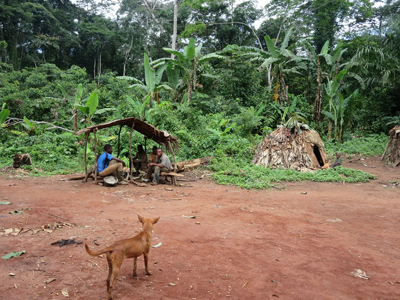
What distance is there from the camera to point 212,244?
391 cm

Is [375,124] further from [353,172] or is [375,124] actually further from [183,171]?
[183,171]

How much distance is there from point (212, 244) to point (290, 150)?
806cm

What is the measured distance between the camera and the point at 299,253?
12.4 feet

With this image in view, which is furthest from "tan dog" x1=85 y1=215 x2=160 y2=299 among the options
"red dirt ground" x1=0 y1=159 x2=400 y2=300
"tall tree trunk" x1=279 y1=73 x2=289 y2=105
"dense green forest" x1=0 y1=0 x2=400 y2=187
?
"tall tree trunk" x1=279 y1=73 x2=289 y2=105

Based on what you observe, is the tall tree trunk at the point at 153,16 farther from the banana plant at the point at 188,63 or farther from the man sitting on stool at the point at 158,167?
the man sitting on stool at the point at 158,167

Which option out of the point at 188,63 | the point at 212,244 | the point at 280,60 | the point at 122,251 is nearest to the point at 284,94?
the point at 280,60

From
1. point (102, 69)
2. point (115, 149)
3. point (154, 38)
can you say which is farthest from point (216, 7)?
point (115, 149)

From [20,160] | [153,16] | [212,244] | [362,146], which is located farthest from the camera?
[153,16]

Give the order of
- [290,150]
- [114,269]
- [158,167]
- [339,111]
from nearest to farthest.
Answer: [114,269], [158,167], [290,150], [339,111]

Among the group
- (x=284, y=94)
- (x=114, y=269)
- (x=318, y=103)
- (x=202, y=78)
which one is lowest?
(x=114, y=269)

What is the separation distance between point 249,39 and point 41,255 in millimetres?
27508

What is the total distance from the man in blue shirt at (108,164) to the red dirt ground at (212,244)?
0.67m

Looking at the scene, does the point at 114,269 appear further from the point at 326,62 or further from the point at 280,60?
the point at 326,62

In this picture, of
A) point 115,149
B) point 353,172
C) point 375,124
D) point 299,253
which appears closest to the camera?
point 299,253
